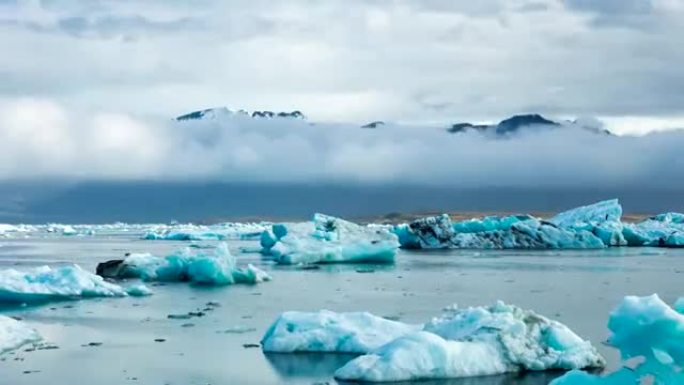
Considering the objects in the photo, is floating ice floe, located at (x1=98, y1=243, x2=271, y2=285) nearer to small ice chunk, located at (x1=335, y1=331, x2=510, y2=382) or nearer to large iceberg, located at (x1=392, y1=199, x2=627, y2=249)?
small ice chunk, located at (x1=335, y1=331, x2=510, y2=382)

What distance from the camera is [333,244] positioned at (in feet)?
Answer: 104

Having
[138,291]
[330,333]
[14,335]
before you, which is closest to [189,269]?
[138,291]

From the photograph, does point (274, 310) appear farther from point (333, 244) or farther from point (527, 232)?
point (527, 232)

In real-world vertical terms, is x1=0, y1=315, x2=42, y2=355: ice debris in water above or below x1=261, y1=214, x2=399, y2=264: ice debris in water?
below

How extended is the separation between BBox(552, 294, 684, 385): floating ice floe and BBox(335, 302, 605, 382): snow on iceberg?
2.36 m

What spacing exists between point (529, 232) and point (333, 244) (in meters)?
14.4

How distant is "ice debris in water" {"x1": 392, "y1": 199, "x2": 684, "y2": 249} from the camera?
142 feet

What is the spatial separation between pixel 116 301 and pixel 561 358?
35.1 ft

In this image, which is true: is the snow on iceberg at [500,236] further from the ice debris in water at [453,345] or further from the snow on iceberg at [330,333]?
the ice debris in water at [453,345]

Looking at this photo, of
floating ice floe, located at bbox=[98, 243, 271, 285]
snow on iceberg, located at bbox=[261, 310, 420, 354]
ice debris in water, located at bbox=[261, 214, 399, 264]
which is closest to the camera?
snow on iceberg, located at bbox=[261, 310, 420, 354]

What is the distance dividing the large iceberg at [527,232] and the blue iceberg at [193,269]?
20.0 metres

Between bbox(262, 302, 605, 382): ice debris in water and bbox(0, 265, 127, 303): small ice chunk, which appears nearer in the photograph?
bbox(262, 302, 605, 382): ice debris in water

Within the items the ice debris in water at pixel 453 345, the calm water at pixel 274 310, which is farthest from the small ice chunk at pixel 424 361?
the calm water at pixel 274 310

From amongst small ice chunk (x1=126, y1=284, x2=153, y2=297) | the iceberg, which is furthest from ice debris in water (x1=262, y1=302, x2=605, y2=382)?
the iceberg
